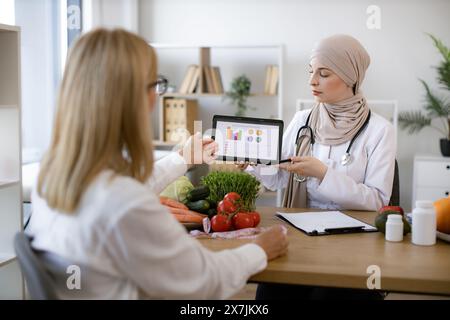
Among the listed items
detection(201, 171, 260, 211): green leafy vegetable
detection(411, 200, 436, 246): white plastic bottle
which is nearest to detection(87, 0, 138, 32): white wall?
detection(201, 171, 260, 211): green leafy vegetable

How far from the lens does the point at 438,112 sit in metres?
4.55

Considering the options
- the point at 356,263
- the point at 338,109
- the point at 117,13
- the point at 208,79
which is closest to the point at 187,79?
the point at 208,79

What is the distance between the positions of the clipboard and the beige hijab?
410 millimetres

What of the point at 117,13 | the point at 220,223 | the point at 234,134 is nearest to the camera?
the point at 220,223

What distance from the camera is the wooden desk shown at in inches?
52.9

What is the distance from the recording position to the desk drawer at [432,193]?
4.35 m

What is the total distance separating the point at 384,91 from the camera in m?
4.88

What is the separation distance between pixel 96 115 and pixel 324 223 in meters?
1.02

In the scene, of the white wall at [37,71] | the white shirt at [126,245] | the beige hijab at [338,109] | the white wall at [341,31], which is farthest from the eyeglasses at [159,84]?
the white wall at [341,31]

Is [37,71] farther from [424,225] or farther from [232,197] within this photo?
[424,225]

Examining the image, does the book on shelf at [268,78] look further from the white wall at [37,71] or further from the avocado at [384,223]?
the avocado at [384,223]

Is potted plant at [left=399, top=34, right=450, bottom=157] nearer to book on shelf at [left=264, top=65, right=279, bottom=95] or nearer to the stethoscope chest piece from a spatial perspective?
book on shelf at [left=264, top=65, right=279, bottom=95]

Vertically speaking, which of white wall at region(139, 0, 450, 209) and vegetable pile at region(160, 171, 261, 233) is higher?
white wall at region(139, 0, 450, 209)
